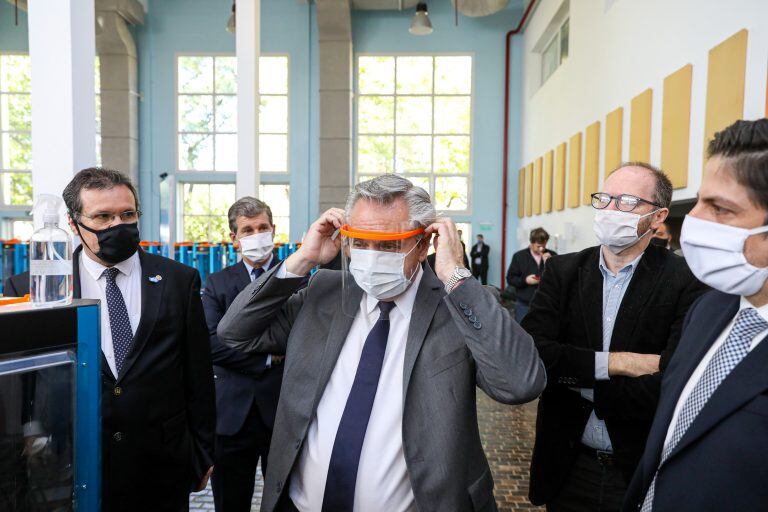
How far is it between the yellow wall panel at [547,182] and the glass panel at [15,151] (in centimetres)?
1301

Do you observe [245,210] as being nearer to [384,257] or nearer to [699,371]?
[384,257]

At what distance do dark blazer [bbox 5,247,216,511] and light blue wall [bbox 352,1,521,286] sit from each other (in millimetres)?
12137

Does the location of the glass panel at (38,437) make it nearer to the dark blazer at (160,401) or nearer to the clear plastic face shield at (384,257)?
the dark blazer at (160,401)

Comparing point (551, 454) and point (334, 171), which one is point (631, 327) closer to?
point (551, 454)

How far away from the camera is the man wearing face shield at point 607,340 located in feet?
5.90

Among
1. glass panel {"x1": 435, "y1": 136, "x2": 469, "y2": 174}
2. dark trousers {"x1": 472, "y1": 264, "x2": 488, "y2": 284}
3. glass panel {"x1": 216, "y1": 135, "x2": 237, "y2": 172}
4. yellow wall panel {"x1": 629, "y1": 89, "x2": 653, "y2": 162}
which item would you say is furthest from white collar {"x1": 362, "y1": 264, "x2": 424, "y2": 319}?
glass panel {"x1": 216, "y1": 135, "x2": 237, "y2": 172}

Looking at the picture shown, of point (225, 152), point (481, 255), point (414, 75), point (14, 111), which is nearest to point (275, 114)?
point (225, 152)

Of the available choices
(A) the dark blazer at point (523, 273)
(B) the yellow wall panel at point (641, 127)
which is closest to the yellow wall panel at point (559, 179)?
(B) the yellow wall panel at point (641, 127)

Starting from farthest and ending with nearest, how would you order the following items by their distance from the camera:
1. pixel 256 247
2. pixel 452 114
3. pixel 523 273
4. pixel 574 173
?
1. pixel 452 114
2. pixel 574 173
3. pixel 523 273
4. pixel 256 247

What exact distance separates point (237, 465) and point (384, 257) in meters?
1.58

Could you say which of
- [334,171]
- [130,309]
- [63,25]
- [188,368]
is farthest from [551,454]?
[334,171]

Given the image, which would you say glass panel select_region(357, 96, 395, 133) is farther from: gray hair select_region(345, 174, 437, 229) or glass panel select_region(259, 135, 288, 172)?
gray hair select_region(345, 174, 437, 229)

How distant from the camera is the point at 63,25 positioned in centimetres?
289

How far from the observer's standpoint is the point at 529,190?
12156 mm
